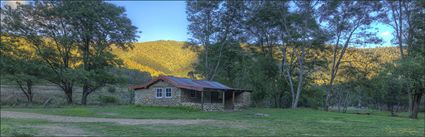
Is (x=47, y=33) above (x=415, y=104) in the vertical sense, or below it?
above

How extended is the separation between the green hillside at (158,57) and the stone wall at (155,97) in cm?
6681

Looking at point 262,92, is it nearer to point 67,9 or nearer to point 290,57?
point 290,57

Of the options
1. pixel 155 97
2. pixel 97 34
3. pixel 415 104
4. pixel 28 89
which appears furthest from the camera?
pixel 97 34

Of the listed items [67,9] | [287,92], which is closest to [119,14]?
[67,9]

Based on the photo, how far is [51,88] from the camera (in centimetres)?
5469

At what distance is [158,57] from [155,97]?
88968 millimetres

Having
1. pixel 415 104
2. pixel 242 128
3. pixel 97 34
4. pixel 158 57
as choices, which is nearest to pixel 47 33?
pixel 97 34

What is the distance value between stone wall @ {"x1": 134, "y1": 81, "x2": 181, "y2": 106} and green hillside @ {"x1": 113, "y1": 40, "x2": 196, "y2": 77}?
219ft

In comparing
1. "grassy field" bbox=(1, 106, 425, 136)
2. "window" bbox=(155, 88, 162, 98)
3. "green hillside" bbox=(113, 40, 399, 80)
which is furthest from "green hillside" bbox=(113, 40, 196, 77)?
"grassy field" bbox=(1, 106, 425, 136)

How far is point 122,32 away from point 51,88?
61.6 ft

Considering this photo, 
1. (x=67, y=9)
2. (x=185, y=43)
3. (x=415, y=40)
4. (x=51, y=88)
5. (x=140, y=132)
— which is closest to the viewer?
(x=140, y=132)

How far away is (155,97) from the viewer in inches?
1351

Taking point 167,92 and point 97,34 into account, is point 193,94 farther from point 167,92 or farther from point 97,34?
point 97,34

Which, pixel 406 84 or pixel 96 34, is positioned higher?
pixel 96 34
